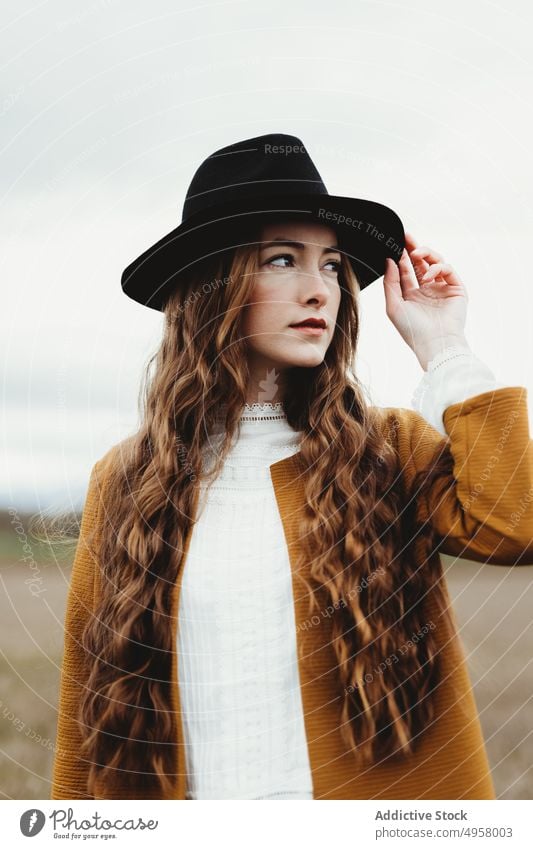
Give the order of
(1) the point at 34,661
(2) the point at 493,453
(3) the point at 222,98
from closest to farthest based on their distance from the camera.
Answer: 1. (2) the point at 493,453
2. (3) the point at 222,98
3. (1) the point at 34,661

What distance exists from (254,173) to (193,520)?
2.51 feet

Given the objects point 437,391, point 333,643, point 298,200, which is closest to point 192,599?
point 333,643

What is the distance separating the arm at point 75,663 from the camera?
174 cm

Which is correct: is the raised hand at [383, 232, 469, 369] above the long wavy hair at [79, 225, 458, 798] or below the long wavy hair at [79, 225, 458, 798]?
above

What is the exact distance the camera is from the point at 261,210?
1654 mm

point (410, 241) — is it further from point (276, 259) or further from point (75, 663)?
point (75, 663)

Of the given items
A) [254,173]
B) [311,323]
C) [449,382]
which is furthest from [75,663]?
[254,173]

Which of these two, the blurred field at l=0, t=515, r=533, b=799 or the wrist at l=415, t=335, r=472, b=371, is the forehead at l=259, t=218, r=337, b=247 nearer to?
the wrist at l=415, t=335, r=472, b=371

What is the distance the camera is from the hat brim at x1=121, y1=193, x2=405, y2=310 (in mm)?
1654

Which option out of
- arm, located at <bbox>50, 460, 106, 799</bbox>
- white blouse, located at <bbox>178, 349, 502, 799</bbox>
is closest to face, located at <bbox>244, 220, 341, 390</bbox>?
white blouse, located at <bbox>178, 349, 502, 799</bbox>

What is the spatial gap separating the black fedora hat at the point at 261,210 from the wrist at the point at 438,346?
0.25 m

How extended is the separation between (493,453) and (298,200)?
2.15ft

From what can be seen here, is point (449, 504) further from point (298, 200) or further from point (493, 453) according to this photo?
point (298, 200)
